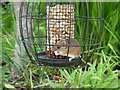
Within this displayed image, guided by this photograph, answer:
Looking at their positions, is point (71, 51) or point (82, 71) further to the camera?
point (82, 71)

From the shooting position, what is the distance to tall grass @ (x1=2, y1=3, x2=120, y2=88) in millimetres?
1663

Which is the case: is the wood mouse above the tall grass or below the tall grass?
above

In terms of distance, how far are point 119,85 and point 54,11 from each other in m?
0.43

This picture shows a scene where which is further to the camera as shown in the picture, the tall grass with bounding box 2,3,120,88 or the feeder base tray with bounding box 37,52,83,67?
the tall grass with bounding box 2,3,120,88

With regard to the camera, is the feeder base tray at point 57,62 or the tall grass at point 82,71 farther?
the tall grass at point 82,71

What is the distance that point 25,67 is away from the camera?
1998mm

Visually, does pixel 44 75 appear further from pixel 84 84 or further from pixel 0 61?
pixel 84 84

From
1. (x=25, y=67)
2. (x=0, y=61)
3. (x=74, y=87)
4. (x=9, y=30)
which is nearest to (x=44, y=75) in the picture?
(x=25, y=67)

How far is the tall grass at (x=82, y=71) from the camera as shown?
166 centimetres

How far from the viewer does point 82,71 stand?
193cm

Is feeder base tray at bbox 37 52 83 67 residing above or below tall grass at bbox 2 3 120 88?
above

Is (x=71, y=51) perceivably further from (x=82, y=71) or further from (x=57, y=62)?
(x=82, y=71)

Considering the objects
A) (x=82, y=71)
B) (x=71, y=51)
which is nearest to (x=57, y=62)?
(x=71, y=51)

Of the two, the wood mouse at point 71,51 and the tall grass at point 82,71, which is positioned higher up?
the wood mouse at point 71,51
